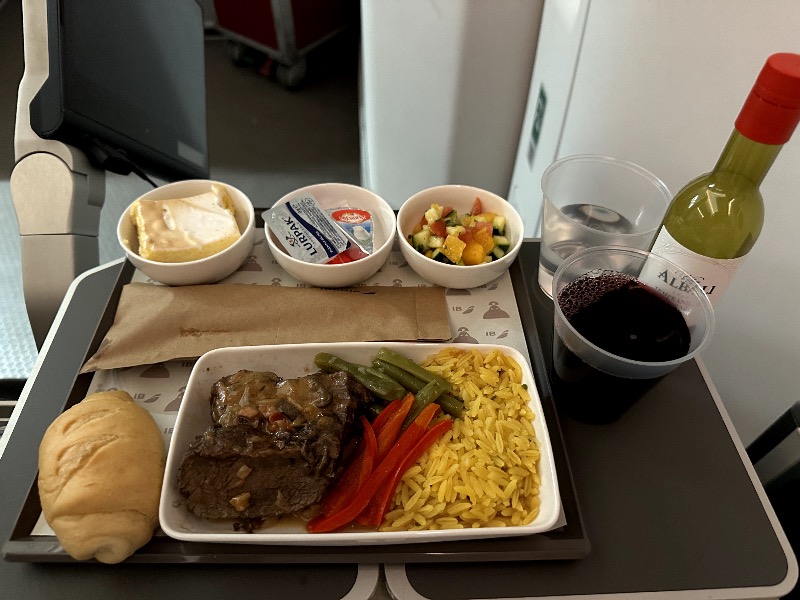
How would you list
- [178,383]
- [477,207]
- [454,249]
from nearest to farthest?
[178,383] < [454,249] < [477,207]

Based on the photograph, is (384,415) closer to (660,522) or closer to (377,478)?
(377,478)

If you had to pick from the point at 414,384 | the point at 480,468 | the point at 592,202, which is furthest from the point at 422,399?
the point at 592,202

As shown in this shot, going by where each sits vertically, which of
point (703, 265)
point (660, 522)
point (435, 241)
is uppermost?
point (703, 265)

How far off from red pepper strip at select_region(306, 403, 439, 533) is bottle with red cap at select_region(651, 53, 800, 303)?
452 millimetres

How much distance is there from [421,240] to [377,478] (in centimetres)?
50

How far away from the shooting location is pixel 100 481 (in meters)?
0.77

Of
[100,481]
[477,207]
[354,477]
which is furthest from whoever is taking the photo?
[477,207]

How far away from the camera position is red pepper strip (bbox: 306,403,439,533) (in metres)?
0.81

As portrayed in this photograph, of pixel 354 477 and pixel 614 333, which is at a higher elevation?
pixel 614 333

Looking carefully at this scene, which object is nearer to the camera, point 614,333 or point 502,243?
point 614,333

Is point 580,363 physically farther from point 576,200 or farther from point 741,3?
point 741,3

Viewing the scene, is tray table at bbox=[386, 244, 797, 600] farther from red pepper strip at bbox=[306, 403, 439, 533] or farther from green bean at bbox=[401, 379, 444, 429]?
green bean at bbox=[401, 379, 444, 429]

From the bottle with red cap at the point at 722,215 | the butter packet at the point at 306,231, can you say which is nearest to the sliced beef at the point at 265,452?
the butter packet at the point at 306,231

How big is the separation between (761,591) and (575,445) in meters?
0.31
